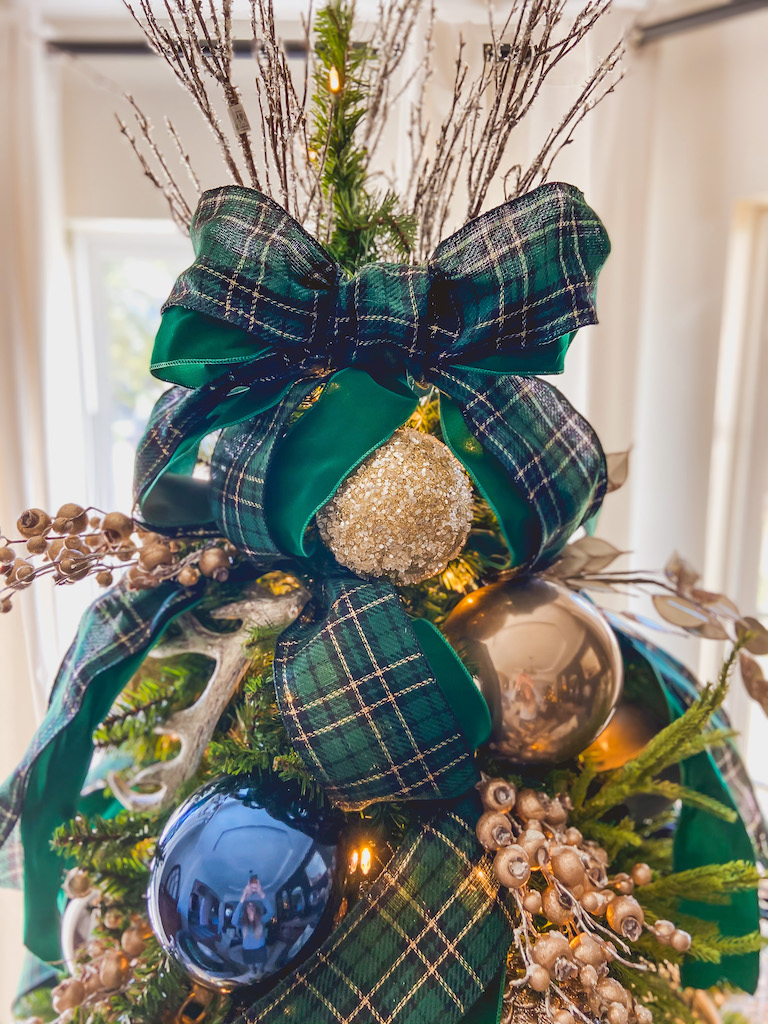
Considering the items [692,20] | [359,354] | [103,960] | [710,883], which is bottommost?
[103,960]

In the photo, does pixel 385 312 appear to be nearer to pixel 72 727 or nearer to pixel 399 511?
pixel 399 511

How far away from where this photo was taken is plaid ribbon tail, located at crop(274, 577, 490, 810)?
1.38ft

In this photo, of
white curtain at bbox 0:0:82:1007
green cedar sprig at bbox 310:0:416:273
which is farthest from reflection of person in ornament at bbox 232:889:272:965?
white curtain at bbox 0:0:82:1007

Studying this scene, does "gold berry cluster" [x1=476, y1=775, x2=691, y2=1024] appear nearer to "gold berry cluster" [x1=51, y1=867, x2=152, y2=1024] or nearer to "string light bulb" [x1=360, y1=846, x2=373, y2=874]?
"string light bulb" [x1=360, y1=846, x2=373, y2=874]

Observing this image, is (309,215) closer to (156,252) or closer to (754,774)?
(156,252)

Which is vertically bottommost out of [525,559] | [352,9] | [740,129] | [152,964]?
[152,964]

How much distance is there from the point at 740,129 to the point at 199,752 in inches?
49.1

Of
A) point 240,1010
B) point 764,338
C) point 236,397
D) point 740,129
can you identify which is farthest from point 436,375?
point 764,338

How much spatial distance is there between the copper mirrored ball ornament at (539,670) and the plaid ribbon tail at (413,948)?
81 mm

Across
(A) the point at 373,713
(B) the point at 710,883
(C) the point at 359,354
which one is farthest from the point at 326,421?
(B) the point at 710,883

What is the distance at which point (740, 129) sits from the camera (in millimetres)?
1134

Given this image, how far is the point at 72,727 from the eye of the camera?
21.9 inches

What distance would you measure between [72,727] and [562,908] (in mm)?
391

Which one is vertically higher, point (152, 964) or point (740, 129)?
point (740, 129)
